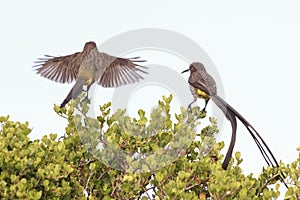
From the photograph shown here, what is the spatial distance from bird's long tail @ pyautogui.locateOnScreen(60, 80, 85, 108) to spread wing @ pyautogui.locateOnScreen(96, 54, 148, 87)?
0.38 m

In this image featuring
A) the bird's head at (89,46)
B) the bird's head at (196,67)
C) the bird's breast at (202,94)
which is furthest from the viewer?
the bird's head at (89,46)

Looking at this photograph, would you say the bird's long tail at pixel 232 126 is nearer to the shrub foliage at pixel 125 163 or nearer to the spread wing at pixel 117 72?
the shrub foliage at pixel 125 163

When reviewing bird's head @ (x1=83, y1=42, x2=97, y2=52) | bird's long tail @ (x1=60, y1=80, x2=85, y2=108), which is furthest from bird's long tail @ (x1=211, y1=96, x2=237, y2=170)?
bird's head @ (x1=83, y1=42, x2=97, y2=52)

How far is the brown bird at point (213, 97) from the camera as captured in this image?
727 centimetres

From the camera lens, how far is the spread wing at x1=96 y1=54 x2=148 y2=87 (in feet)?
28.9

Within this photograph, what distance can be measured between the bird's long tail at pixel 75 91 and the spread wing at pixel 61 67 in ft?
1.38

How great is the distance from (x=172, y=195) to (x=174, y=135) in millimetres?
1176

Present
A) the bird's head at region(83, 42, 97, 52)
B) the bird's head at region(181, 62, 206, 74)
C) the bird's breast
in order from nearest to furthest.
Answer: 1. the bird's breast
2. the bird's head at region(181, 62, 206, 74)
3. the bird's head at region(83, 42, 97, 52)

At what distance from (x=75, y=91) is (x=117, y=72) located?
87 cm

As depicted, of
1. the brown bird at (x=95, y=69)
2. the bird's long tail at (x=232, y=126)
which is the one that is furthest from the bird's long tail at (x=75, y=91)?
the bird's long tail at (x=232, y=126)

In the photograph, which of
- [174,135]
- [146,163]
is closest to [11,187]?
[146,163]

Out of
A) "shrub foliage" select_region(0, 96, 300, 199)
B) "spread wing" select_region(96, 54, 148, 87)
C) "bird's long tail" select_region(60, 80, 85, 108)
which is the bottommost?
"shrub foliage" select_region(0, 96, 300, 199)

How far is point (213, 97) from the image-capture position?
25.6ft

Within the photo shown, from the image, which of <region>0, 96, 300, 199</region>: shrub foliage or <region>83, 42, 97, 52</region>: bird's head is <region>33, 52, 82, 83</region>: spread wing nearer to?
<region>83, 42, 97, 52</region>: bird's head
